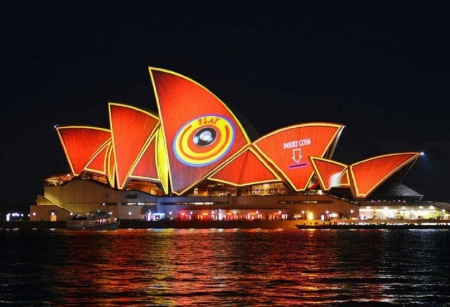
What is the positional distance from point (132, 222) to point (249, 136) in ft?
64.6

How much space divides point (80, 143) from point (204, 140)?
A: 18461mm

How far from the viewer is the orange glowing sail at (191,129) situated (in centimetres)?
10075

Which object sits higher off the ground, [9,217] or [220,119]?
[220,119]

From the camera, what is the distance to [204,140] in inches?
4235

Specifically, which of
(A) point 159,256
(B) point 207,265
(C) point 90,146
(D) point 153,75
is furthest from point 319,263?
(C) point 90,146

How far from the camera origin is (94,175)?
11438 cm

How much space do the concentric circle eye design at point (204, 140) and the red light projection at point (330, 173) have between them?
40.4 feet

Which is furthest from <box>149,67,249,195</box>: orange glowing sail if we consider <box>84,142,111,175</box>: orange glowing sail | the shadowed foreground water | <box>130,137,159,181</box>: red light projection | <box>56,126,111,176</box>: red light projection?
the shadowed foreground water

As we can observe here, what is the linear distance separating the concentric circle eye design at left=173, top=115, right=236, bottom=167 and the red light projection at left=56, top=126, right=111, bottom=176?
469 inches

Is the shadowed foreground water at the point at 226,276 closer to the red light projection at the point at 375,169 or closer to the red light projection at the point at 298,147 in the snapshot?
the red light projection at the point at 375,169

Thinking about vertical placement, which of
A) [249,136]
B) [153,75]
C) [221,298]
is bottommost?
[221,298]

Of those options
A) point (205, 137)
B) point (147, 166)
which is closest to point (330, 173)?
point (205, 137)

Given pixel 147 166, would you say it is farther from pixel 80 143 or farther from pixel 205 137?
pixel 80 143

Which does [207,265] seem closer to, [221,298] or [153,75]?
[221,298]
